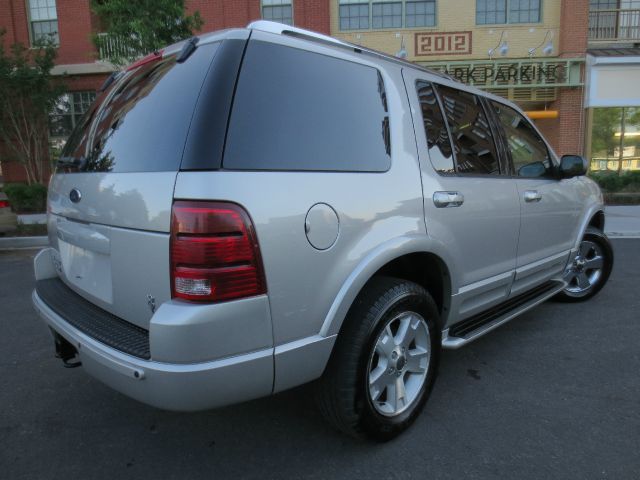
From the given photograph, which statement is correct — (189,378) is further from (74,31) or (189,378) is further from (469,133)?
(74,31)

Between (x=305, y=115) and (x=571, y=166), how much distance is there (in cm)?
248

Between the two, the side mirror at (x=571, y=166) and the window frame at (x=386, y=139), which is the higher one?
the window frame at (x=386, y=139)

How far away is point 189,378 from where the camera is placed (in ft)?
5.46

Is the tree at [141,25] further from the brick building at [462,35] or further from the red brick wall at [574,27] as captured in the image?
the red brick wall at [574,27]

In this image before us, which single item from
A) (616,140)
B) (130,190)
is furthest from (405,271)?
(616,140)

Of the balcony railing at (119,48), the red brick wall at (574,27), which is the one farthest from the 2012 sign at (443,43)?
the balcony railing at (119,48)

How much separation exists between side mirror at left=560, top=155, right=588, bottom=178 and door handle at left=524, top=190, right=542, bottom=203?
1.31ft

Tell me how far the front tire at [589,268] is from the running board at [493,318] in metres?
0.71

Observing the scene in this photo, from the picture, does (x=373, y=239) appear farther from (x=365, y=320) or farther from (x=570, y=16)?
(x=570, y=16)

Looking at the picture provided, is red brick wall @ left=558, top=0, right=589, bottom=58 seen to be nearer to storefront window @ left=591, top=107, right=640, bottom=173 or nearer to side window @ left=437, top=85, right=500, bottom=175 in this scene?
storefront window @ left=591, top=107, right=640, bottom=173

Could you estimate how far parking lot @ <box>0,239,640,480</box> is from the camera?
217 centimetres

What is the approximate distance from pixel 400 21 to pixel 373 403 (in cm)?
1508

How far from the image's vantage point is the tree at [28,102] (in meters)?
13.2

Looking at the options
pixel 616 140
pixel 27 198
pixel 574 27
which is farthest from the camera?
pixel 616 140
